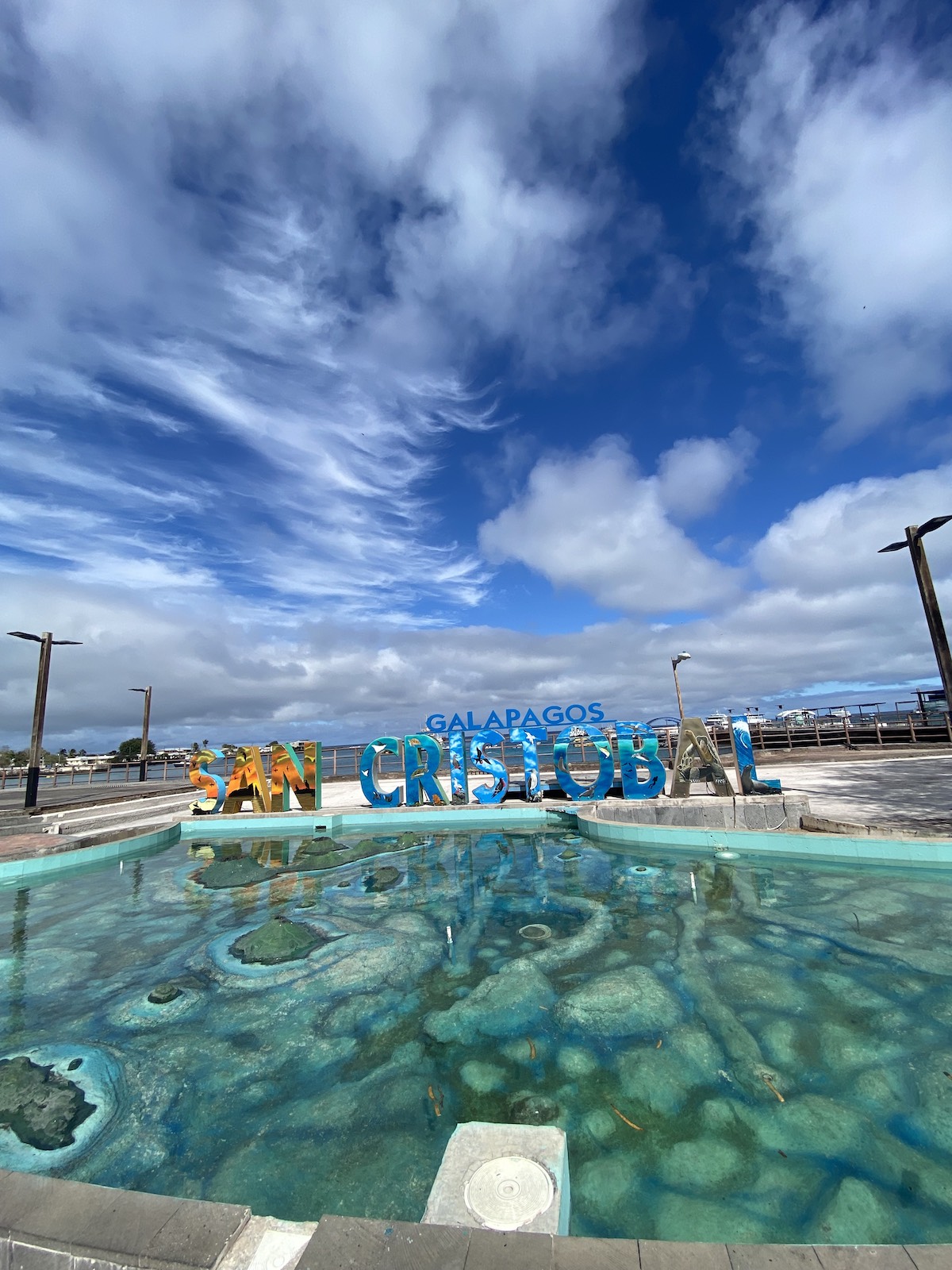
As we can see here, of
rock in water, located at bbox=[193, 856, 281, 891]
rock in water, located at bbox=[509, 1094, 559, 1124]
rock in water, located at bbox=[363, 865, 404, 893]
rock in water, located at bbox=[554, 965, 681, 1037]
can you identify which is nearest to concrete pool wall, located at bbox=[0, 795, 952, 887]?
rock in water, located at bbox=[193, 856, 281, 891]

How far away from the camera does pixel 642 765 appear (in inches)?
742

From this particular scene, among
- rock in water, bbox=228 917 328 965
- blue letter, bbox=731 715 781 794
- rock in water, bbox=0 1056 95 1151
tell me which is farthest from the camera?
blue letter, bbox=731 715 781 794

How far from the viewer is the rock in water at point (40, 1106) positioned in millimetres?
4898

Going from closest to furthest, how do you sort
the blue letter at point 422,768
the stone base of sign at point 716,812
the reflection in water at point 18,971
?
1. the reflection in water at point 18,971
2. the stone base of sign at point 716,812
3. the blue letter at point 422,768

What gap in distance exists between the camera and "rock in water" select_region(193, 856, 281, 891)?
12.8 meters

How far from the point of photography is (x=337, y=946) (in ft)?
28.6

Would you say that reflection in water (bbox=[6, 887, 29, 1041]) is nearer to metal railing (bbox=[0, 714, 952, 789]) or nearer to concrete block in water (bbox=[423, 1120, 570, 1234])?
concrete block in water (bbox=[423, 1120, 570, 1234])

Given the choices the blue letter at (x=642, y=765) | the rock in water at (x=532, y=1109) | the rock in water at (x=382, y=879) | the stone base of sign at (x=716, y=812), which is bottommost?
the rock in water at (x=532, y=1109)

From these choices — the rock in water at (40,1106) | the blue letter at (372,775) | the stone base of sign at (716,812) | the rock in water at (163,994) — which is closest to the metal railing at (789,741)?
the blue letter at (372,775)

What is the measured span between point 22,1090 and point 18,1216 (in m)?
3.57

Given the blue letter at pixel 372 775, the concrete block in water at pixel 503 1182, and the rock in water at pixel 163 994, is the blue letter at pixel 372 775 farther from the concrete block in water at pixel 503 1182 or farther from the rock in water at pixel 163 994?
the concrete block in water at pixel 503 1182

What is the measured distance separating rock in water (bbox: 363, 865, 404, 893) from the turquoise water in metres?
1.17

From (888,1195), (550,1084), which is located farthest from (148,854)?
(888,1195)

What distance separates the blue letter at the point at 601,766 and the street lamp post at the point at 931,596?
9.00 m
